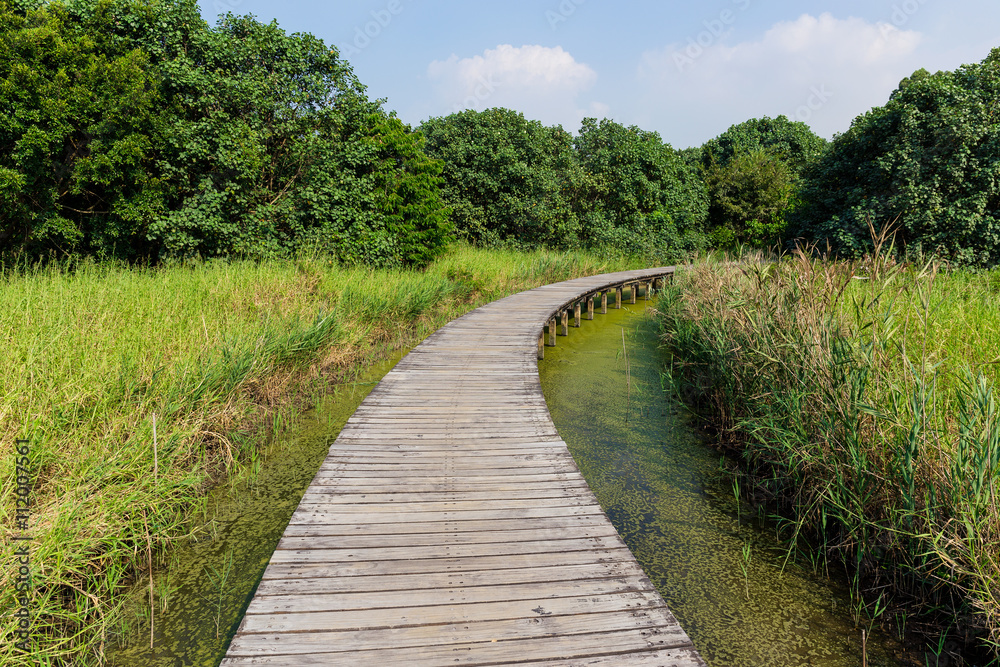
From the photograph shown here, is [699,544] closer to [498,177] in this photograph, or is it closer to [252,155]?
[252,155]

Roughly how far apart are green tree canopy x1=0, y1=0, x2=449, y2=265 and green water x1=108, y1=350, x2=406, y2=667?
289 inches

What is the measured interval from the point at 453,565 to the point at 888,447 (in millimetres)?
2547

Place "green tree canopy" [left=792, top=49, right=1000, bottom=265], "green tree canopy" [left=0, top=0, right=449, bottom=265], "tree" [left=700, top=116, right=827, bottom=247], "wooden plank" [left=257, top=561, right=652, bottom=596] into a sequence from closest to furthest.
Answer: "wooden plank" [left=257, top=561, right=652, bottom=596], "green tree canopy" [left=0, top=0, right=449, bottom=265], "green tree canopy" [left=792, top=49, right=1000, bottom=265], "tree" [left=700, top=116, right=827, bottom=247]

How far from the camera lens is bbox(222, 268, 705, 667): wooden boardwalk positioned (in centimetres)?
183

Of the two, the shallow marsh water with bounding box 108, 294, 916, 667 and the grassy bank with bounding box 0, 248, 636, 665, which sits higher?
the grassy bank with bounding box 0, 248, 636, 665

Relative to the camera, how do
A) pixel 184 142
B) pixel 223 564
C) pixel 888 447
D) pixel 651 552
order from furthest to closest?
pixel 184 142
pixel 651 552
pixel 223 564
pixel 888 447

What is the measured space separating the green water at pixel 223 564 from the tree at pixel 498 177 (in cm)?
1520

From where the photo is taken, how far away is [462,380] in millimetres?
5188

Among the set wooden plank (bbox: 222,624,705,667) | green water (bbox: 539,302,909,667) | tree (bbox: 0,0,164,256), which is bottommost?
green water (bbox: 539,302,909,667)

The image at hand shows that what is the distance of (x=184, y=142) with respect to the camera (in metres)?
9.69

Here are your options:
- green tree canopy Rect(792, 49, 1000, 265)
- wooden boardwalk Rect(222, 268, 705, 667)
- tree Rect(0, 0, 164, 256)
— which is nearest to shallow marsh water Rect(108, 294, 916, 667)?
wooden boardwalk Rect(222, 268, 705, 667)
